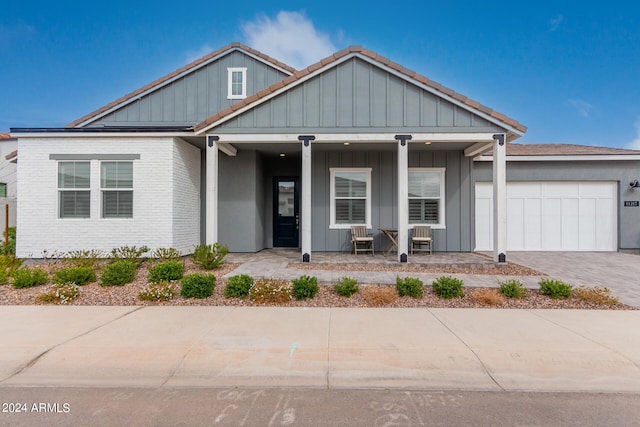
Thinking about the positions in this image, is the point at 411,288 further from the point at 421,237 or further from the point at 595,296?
the point at 421,237

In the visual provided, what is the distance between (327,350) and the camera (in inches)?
148

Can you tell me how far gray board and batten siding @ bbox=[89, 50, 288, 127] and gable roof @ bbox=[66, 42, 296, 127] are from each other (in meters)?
0.15

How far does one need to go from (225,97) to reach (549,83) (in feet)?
56.5

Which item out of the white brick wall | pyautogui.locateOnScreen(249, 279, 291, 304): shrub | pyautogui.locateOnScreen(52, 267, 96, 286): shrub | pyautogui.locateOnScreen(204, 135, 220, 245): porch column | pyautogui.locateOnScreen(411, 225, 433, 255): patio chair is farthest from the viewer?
pyautogui.locateOnScreen(411, 225, 433, 255): patio chair

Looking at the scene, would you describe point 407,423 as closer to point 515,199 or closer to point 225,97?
point 515,199

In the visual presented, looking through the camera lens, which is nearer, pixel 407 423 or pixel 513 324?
pixel 407 423

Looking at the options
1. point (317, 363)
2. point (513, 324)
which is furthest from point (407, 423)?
point (513, 324)

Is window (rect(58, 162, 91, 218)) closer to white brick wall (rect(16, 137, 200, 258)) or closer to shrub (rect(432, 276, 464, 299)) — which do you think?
white brick wall (rect(16, 137, 200, 258))

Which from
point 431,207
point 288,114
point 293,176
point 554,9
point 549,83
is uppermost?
point 554,9

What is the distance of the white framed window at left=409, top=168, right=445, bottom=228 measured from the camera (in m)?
10.8

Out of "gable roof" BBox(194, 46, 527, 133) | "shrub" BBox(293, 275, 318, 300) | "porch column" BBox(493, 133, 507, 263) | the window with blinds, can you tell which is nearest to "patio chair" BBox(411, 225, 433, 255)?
the window with blinds

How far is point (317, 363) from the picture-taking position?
3523mm

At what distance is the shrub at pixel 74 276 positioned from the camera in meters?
6.40

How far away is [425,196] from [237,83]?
7983 mm
